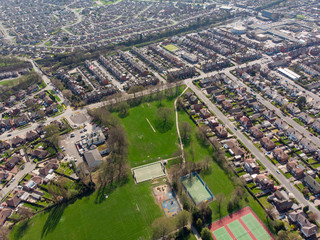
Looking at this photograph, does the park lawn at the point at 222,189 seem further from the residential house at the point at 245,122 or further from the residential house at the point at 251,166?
the residential house at the point at 245,122

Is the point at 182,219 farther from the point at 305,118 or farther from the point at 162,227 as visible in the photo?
the point at 305,118

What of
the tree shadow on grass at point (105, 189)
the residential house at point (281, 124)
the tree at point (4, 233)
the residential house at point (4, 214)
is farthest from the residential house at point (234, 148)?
the residential house at point (4, 214)

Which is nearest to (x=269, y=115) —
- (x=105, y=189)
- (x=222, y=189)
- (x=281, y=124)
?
(x=281, y=124)

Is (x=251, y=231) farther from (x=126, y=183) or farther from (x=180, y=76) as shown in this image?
(x=180, y=76)

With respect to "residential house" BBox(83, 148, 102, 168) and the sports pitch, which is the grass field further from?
the sports pitch

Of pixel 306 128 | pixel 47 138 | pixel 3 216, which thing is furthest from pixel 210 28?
pixel 3 216
